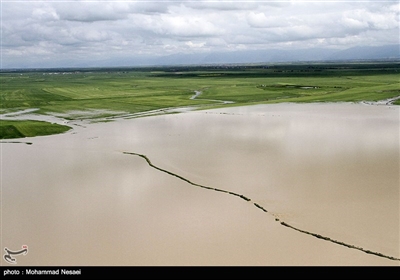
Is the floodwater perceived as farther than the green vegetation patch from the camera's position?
No

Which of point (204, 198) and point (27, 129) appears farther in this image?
point (27, 129)

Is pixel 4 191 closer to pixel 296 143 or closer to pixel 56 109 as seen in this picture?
pixel 296 143

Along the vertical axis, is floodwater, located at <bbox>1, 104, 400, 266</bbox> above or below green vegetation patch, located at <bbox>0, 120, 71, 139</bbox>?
below

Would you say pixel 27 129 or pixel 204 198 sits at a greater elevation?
pixel 27 129

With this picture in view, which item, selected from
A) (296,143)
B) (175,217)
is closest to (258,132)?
(296,143)
